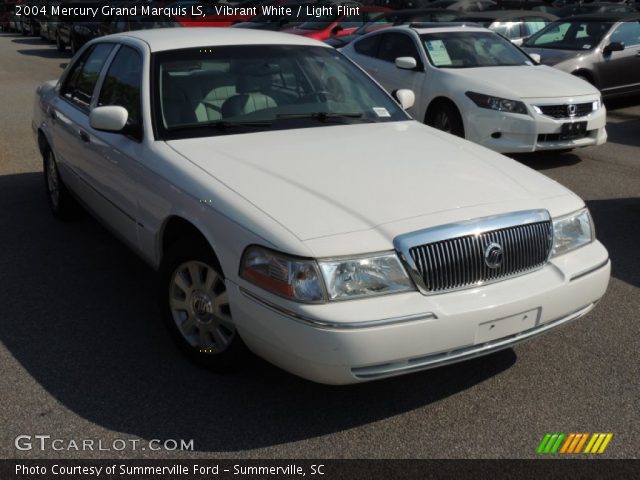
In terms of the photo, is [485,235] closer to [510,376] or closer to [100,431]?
[510,376]

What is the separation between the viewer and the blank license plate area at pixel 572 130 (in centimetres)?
827

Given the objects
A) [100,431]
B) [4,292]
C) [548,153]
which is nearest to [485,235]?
[100,431]

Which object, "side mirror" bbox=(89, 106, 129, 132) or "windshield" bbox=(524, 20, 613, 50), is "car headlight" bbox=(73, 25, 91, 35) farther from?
"side mirror" bbox=(89, 106, 129, 132)

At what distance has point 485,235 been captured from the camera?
3391mm

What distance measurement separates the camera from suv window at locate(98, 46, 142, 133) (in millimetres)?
4587

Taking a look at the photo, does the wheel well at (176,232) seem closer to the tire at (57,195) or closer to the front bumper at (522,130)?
the tire at (57,195)

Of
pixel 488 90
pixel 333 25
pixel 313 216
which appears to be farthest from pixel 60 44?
pixel 313 216

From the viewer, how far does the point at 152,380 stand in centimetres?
383

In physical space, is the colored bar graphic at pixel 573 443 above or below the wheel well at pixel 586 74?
below

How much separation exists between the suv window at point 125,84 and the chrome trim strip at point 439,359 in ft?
6.94

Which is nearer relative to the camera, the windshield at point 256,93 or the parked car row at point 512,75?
the windshield at point 256,93

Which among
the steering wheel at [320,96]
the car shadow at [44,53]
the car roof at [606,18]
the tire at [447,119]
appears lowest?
the car shadow at [44,53]

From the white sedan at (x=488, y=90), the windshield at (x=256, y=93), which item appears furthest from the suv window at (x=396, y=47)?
the windshield at (x=256, y=93)

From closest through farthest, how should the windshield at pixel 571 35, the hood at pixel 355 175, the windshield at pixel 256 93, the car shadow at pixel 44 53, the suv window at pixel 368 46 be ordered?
the hood at pixel 355 175
the windshield at pixel 256 93
the suv window at pixel 368 46
the windshield at pixel 571 35
the car shadow at pixel 44 53
